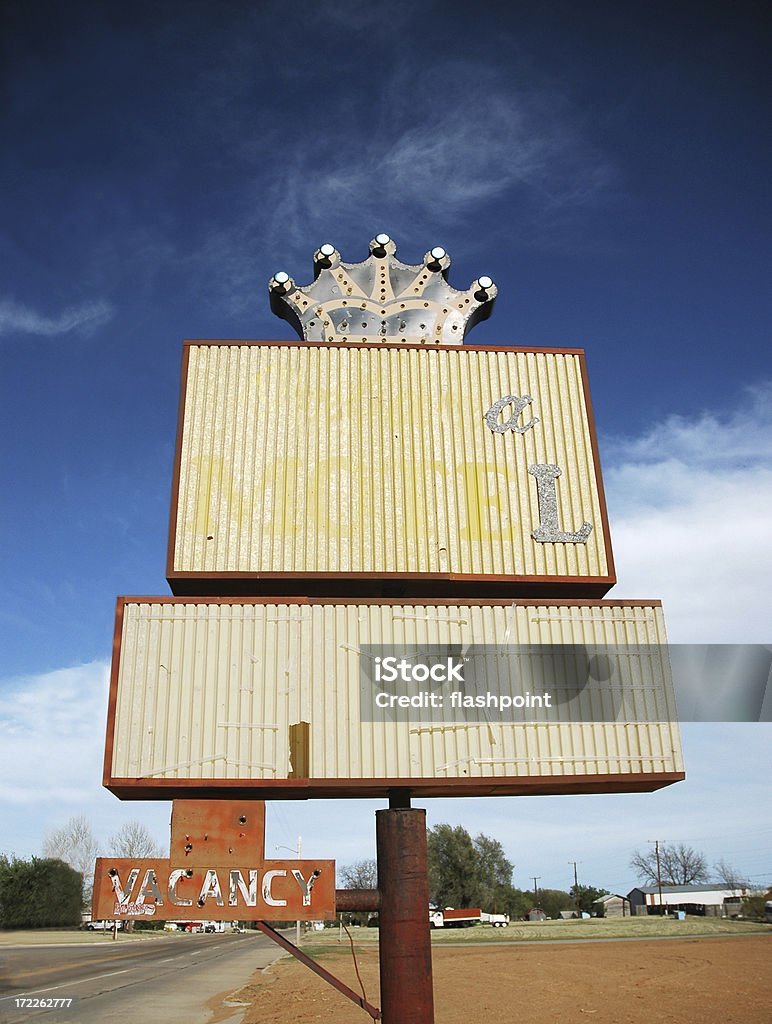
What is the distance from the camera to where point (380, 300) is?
15.6 m

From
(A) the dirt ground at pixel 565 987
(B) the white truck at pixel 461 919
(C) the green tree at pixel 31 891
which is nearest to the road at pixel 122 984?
(A) the dirt ground at pixel 565 987

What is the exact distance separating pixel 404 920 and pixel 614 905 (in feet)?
412

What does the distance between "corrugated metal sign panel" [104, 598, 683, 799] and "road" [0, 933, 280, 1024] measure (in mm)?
13852

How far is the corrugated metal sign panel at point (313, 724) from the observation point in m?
10.9

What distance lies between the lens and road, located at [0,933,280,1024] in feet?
71.8

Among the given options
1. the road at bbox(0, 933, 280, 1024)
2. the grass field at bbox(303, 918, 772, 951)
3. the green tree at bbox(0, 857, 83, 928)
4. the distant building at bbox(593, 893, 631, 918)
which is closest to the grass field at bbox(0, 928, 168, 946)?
the green tree at bbox(0, 857, 83, 928)

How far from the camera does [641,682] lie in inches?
468

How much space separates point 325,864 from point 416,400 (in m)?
7.44

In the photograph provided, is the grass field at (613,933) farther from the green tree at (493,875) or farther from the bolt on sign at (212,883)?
the bolt on sign at (212,883)

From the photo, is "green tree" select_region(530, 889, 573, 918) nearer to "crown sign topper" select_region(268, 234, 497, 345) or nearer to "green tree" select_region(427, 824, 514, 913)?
"green tree" select_region(427, 824, 514, 913)

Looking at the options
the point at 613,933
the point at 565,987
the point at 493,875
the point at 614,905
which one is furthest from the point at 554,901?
the point at 565,987

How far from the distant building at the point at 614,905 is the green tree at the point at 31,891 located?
71.1 metres

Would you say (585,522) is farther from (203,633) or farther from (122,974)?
(122,974)

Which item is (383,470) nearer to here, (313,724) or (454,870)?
(313,724)
